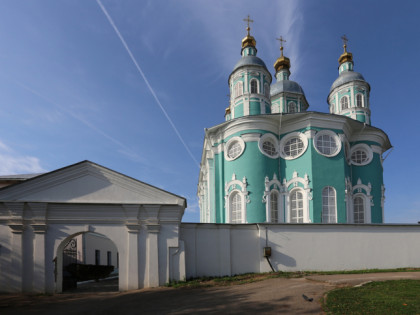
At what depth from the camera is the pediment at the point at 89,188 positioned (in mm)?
11156

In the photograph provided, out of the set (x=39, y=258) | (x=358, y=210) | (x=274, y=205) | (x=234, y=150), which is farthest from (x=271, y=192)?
(x=39, y=258)

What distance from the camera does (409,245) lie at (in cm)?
1388

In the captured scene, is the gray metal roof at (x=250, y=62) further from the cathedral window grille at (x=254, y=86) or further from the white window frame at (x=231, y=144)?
the white window frame at (x=231, y=144)

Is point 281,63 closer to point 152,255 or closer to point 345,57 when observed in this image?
point 345,57

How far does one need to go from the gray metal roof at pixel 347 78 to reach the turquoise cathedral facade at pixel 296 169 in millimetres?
5709

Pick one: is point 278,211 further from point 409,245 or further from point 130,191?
point 130,191

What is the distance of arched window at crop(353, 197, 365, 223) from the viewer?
19953 millimetres

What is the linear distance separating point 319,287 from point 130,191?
658 cm

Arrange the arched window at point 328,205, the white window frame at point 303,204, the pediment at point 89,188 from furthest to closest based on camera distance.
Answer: the white window frame at point 303,204 < the arched window at point 328,205 < the pediment at point 89,188

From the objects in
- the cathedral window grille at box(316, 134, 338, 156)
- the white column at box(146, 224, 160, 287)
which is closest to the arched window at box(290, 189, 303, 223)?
the cathedral window grille at box(316, 134, 338, 156)

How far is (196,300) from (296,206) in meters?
11.3

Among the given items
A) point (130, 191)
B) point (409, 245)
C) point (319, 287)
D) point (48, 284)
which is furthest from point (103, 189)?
point (409, 245)

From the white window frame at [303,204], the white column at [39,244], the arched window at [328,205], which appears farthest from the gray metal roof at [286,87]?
the white column at [39,244]

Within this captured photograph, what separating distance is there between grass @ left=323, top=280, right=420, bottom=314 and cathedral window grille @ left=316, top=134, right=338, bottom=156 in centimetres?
999
